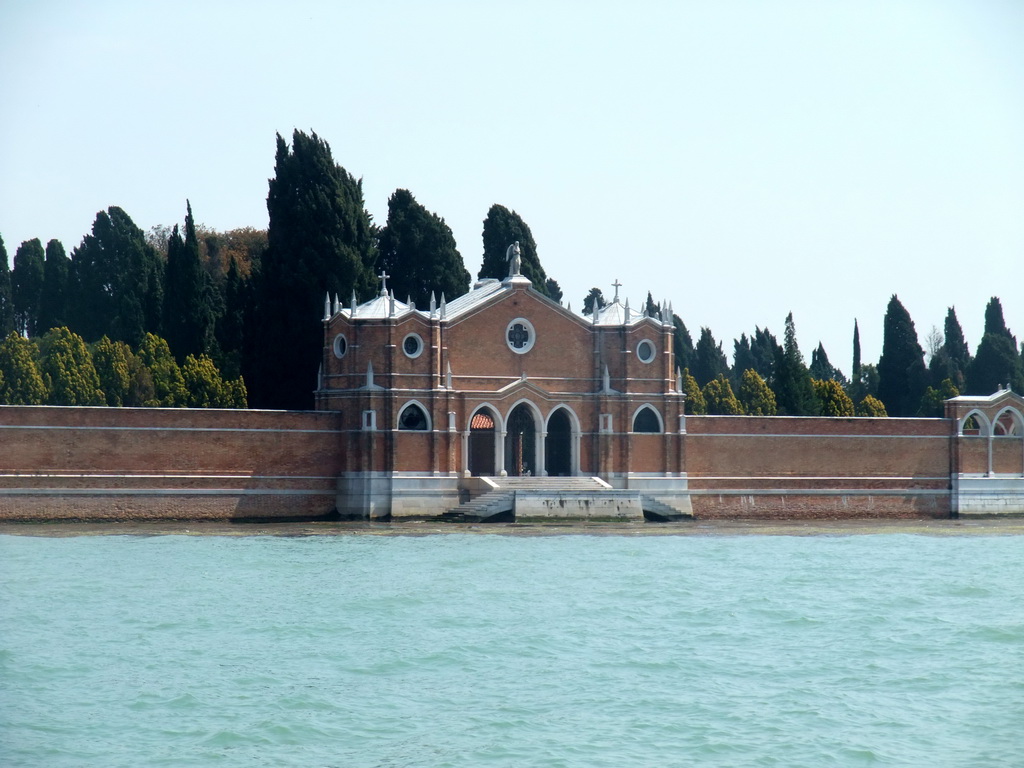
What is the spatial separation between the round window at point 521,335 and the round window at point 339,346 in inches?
148

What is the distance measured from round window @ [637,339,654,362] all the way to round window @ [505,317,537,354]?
2.50m

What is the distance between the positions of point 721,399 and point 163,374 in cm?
2155

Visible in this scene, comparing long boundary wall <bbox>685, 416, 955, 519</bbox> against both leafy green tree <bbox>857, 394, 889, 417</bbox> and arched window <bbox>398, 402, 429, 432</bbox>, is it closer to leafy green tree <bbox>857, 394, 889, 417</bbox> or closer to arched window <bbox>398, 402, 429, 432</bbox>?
arched window <bbox>398, 402, 429, 432</bbox>

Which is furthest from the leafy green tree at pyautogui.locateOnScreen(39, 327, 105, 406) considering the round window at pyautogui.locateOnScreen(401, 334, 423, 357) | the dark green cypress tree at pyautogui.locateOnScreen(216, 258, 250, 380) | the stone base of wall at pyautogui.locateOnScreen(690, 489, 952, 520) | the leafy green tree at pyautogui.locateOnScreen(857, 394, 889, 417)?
the leafy green tree at pyautogui.locateOnScreen(857, 394, 889, 417)

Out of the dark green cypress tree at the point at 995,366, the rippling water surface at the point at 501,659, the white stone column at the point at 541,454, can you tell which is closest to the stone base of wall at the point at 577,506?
the white stone column at the point at 541,454

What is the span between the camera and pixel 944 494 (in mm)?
37094

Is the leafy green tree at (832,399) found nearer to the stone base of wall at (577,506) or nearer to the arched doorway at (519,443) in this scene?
the arched doorway at (519,443)

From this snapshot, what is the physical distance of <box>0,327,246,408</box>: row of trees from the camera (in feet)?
127

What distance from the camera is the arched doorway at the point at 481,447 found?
35000 millimetres

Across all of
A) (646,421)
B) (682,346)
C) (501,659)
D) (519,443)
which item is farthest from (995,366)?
(501,659)

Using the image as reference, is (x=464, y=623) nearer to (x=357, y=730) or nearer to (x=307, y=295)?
(x=357, y=730)

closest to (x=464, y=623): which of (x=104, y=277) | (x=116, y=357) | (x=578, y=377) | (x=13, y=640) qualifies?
(x=13, y=640)

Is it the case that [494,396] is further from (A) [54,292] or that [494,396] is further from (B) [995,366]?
(B) [995,366]

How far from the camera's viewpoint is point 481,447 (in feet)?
116
